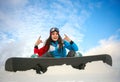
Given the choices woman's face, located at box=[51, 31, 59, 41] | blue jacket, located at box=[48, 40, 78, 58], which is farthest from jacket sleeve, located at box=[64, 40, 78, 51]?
woman's face, located at box=[51, 31, 59, 41]

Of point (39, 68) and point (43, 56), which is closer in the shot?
point (39, 68)

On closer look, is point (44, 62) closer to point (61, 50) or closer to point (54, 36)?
point (61, 50)

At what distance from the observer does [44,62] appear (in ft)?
18.9

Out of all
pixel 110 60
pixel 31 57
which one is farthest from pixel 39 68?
pixel 110 60

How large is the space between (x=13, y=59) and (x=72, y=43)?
1.64m

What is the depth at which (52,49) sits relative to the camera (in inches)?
241

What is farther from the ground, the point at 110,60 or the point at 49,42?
the point at 49,42

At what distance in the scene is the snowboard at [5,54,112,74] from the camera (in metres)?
5.52

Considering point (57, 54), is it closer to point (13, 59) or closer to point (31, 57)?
point (31, 57)

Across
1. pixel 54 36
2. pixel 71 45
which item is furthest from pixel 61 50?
pixel 54 36

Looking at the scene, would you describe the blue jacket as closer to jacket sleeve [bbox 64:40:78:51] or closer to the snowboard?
jacket sleeve [bbox 64:40:78:51]

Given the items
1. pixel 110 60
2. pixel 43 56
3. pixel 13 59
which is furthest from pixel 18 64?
pixel 110 60

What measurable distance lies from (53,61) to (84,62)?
857 mm

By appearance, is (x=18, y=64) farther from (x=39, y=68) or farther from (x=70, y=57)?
(x=70, y=57)
